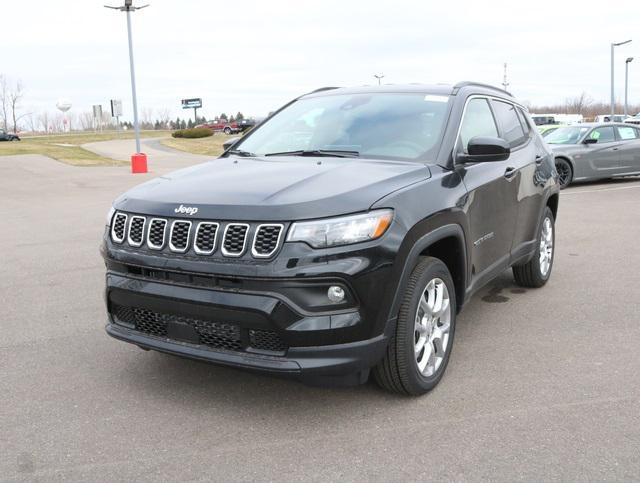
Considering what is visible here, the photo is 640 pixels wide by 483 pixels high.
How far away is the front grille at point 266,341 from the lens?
323 centimetres

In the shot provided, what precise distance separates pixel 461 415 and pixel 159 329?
1713mm

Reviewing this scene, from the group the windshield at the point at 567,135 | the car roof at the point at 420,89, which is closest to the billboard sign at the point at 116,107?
the windshield at the point at 567,135

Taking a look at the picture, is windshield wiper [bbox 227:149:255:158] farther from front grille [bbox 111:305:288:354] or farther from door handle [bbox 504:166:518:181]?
door handle [bbox 504:166:518:181]

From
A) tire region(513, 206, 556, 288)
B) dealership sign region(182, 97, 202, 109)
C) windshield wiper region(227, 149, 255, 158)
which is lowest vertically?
tire region(513, 206, 556, 288)

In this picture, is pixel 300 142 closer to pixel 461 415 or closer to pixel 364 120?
pixel 364 120

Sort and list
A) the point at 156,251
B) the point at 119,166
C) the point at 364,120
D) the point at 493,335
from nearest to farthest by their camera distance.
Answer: the point at 156,251 < the point at 364,120 < the point at 493,335 < the point at 119,166

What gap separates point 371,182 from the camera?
11.4 feet

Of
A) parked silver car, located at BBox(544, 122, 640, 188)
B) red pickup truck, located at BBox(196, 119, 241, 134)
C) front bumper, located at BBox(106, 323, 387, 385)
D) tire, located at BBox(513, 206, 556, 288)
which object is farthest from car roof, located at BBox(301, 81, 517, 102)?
red pickup truck, located at BBox(196, 119, 241, 134)

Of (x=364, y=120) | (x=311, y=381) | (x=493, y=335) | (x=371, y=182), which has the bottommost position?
(x=493, y=335)

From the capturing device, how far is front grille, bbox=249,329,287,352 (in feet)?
10.6

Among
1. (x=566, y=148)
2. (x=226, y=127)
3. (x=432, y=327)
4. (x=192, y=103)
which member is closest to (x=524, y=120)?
(x=432, y=327)

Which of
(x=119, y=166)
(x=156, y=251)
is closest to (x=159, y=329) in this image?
(x=156, y=251)

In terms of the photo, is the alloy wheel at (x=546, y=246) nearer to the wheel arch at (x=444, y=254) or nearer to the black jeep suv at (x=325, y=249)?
the black jeep suv at (x=325, y=249)

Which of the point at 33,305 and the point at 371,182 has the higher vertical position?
the point at 371,182
